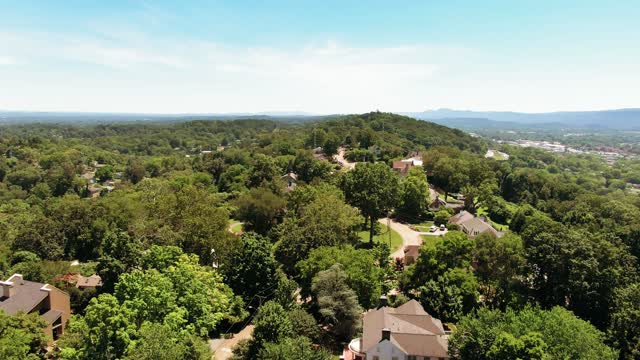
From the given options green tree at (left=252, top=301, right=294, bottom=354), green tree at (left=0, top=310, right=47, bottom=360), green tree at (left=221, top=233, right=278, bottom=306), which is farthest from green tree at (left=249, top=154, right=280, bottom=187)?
green tree at (left=0, top=310, right=47, bottom=360)

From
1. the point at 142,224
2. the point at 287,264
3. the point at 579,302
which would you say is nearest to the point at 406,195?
the point at 287,264

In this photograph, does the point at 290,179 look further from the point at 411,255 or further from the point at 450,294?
the point at 450,294

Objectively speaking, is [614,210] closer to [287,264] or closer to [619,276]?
[619,276]

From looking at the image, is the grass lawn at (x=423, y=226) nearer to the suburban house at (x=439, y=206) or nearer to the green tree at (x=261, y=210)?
the suburban house at (x=439, y=206)

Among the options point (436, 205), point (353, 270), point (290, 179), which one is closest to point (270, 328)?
point (353, 270)

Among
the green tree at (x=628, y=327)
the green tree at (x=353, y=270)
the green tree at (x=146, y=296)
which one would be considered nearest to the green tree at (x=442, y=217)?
the green tree at (x=353, y=270)
